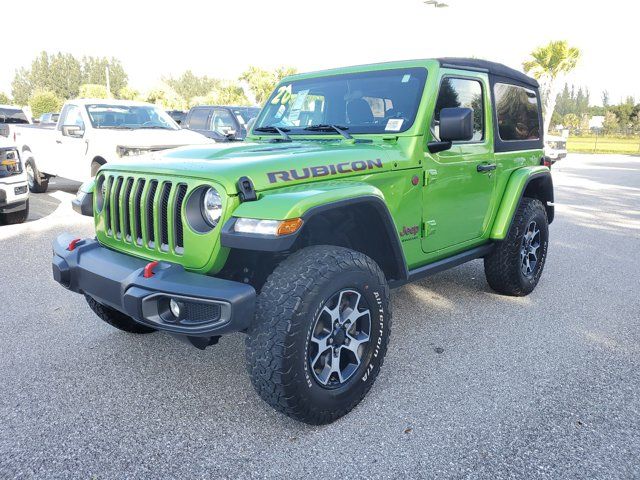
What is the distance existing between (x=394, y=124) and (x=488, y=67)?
1226mm

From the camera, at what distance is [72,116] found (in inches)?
368

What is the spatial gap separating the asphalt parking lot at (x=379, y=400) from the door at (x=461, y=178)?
75 centimetres

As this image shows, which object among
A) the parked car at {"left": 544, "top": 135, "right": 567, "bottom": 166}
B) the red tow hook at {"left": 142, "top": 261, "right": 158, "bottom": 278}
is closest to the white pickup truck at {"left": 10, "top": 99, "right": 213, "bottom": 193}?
the red tow hook at {"left": 142, "top": 261, "right": 158, "bottom": 278}

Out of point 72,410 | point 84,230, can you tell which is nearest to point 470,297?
point 72,410

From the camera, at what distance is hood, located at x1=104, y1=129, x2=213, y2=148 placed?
8258 millimetres

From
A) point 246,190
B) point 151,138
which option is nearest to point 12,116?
point 151,138

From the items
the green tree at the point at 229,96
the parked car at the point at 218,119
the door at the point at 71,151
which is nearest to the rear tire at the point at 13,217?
the door at the point at 71,151

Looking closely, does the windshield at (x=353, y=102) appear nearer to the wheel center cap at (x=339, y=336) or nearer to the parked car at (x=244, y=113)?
the wheel center cap at (x=339, y=336)

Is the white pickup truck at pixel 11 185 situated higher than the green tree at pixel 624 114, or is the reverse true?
the green tree at pixel 624 114

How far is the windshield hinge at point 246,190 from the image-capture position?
2.51 metres

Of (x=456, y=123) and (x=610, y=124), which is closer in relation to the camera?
(x=456, y=123)

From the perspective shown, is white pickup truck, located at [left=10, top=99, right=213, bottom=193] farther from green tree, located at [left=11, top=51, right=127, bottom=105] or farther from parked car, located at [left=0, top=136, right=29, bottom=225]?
green tree, located at [left=11, top=51, right=127, bottom=105]

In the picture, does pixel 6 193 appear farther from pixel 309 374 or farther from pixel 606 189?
pixel 606 189

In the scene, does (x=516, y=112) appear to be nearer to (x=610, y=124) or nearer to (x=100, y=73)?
(x=610, y=124)
